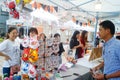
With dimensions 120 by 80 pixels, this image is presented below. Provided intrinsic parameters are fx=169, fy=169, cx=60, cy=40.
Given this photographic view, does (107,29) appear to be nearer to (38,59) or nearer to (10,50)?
(38,59)

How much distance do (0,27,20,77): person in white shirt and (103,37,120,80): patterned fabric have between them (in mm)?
1826

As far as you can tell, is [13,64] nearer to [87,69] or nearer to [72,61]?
[72,61]

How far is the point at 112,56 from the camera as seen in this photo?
186cm

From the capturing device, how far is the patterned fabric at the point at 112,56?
6.04ft

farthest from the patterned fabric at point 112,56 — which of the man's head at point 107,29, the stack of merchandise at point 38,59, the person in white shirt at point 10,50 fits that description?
the person in white shirt at point 10,50

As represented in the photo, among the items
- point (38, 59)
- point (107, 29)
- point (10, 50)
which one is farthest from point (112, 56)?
point (10, 50)

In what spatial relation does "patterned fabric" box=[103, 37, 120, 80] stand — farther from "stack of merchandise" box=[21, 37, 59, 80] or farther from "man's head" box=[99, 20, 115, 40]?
"stack of merchandise" box=[21, 37, 59, 80]

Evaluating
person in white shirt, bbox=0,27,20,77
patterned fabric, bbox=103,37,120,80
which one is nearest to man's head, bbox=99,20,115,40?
patterned fabric, bbox=103,37,120,80

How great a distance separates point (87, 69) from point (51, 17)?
71.2 inches

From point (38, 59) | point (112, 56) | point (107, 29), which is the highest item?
point (107, 29)

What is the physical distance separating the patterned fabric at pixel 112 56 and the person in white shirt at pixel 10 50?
183 centimetres

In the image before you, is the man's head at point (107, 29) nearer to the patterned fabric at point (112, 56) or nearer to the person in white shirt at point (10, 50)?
the patterned fabric at point (112, 56)

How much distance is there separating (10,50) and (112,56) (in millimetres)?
1979

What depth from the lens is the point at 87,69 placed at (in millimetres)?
3320
